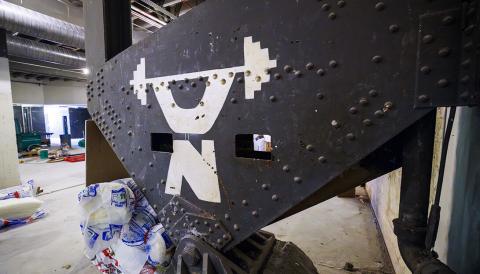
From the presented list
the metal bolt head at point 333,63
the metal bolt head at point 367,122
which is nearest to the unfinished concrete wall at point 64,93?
the metal bolt head at point 333,63

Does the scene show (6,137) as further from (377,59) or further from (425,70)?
(425,70)

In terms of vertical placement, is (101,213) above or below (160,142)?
below

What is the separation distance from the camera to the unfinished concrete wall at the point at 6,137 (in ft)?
18.9

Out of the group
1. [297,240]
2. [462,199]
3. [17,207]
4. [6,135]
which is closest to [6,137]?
[6,135]

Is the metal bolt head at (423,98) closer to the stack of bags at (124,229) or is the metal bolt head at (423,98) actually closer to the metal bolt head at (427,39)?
the metal bolt head at (427,39)

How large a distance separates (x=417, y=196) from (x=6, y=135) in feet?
26.1

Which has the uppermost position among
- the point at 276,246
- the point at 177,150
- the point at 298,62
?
the point at 298,62

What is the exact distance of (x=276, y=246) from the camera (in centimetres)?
178

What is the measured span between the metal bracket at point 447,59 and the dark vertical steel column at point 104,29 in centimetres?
155

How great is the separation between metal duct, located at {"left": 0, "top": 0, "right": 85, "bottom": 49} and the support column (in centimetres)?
211

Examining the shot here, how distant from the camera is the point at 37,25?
4.25m

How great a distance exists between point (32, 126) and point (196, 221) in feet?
57.2

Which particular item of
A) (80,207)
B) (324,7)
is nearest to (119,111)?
(80,207)

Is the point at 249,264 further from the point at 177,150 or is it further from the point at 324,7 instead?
the point at 324,7
